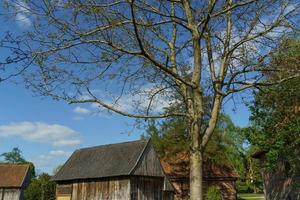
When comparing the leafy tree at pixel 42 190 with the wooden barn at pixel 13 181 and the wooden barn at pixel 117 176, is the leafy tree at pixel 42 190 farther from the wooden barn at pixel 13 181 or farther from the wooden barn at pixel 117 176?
the wooden barn at pixel 117 176

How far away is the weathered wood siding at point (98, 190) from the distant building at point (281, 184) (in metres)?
11.4

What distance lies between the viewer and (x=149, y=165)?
120ft

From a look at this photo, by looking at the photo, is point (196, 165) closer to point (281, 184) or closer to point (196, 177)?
point (196, 177)

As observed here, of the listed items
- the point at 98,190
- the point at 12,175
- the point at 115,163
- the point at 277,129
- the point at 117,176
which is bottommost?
the point at 98,190

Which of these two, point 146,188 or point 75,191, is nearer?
point 146,188

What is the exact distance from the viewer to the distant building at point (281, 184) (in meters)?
29.6

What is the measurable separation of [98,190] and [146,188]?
167 inches

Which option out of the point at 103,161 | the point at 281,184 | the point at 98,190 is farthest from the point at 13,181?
the point at 281,184

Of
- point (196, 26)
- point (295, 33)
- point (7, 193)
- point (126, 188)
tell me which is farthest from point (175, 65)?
point (7, 193)

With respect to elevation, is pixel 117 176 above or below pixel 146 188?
above

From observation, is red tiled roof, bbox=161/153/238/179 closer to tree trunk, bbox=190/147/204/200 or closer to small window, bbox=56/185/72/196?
small window, bbox=56/185/72/196

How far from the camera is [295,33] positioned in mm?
10945

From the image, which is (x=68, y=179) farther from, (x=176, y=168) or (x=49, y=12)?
(x=49, y=12)

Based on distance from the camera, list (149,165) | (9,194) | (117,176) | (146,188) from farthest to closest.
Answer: (9,194) → (149,165) → (146,188) → (117,176)
